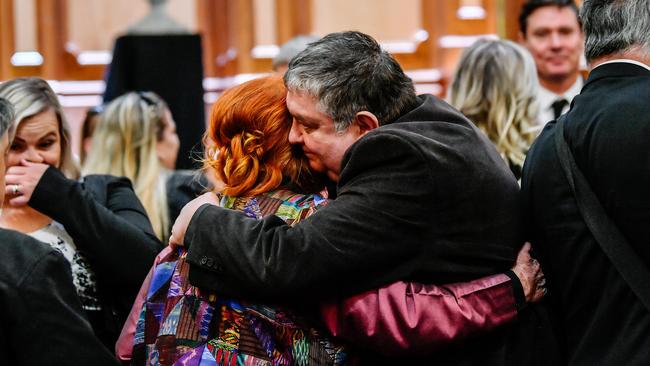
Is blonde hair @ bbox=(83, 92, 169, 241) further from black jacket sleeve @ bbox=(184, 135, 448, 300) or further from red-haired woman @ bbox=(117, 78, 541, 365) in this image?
black jacket sleeve @ bbox=(184, 135, 448, 300)

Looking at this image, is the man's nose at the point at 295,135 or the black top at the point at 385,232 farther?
the man's nose at the point at 295,135

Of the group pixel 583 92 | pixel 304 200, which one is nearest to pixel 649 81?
pixel 583 92

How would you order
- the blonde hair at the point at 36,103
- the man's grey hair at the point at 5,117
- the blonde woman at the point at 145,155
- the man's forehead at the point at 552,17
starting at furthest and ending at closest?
1. the man's forehead at the point at 552,17
2. the blonde woman at the point at 145,155
3. the blonde hair at the point at 36,103
4. the man's grey hair at the point at 5,117

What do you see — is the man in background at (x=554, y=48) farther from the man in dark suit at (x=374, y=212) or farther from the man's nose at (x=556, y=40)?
the man in dark suit at (x=374, y=212)

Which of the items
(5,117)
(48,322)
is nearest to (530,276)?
(48,322)

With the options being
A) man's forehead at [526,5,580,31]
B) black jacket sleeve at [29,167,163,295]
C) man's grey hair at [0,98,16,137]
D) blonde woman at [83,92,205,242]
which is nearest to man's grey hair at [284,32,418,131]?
man's grey hair at [0,98,16,137]

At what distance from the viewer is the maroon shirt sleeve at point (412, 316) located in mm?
1988

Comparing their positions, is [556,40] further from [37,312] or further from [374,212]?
[37,312]

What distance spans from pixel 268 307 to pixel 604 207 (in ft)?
2.17

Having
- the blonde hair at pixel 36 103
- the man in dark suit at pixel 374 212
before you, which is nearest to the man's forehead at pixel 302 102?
the man in dark suit at pixel 374 212

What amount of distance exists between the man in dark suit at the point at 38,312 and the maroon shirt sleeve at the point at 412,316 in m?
0.47

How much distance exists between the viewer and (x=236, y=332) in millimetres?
2031

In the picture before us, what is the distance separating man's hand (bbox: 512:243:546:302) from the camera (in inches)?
83.1

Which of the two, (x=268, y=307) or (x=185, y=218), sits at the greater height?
(x=185, y=218)
